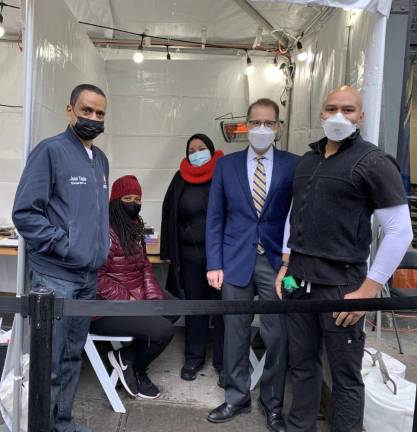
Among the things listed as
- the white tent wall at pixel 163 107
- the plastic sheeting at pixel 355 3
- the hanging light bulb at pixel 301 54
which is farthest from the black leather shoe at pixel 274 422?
the hanging light bulb at pixel 301 54

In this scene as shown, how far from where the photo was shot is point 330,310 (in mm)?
1652

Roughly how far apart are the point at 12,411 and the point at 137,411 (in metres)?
0.79

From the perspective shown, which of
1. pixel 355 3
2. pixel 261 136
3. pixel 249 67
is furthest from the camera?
pixel 249 67

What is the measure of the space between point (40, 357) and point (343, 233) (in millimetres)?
1321

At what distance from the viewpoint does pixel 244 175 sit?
7.95 ft

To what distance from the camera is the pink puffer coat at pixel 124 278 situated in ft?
9.02

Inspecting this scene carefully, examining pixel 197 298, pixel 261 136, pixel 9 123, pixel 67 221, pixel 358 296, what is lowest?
pixel 197 298

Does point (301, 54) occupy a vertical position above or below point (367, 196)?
above

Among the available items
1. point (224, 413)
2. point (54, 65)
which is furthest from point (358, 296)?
point (54, 65)

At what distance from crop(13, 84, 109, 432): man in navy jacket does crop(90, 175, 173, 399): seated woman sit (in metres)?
0.51


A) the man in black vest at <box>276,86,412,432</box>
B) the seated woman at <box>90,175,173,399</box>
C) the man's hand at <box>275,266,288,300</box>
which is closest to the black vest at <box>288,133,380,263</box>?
the man in black vest at <box>276,86,412,432</box>

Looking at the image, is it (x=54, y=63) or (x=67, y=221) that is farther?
(x=54, y=63)

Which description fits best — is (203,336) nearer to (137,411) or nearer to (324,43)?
(137,411)

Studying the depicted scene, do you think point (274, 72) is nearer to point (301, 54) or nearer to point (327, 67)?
point (301, 54)
